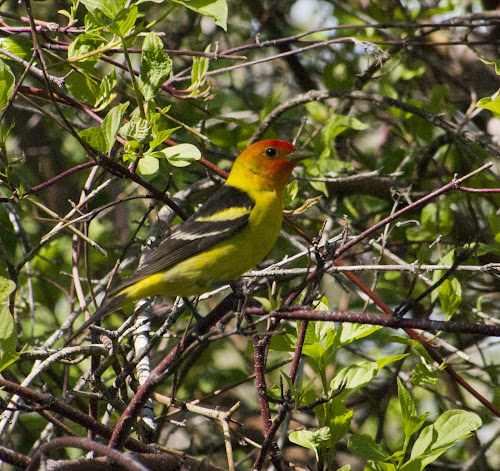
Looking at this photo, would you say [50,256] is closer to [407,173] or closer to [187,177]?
[187,177]

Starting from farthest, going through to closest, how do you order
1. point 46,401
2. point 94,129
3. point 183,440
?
point 183,440 → point 94,129 → point 46,401

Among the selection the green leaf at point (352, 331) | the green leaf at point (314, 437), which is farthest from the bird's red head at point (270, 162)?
the green leaf at point (314, 437)

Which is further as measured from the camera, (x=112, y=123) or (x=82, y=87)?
(x=82, y=87)

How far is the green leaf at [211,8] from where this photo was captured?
2949mm

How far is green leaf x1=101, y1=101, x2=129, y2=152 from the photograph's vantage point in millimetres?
2836

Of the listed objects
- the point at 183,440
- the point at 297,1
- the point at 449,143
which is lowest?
the point at 183,440

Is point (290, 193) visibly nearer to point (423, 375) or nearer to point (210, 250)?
point (210, 250)

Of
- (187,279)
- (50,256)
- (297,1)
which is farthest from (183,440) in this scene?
(297,1)

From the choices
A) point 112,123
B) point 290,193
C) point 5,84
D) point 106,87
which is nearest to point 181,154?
point 112,123

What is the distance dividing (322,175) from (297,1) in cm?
276

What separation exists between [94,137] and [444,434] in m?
2.00

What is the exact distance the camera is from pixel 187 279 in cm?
360

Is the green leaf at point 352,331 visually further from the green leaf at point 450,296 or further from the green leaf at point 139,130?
Answer: the green leaf at point 139,130

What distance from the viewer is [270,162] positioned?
165 inches
